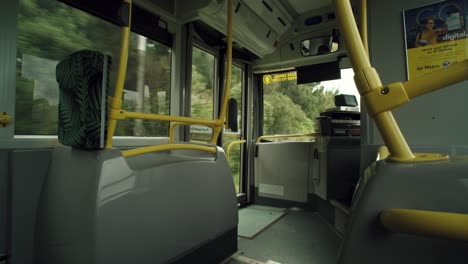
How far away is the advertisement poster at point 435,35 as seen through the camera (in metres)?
1.05

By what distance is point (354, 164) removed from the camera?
2.38 meters

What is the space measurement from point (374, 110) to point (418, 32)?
1.07 metres

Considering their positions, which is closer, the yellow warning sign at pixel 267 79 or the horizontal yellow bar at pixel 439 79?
the horizontal yellow bar at pixel 439 79

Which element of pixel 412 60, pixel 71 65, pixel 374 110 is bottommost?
pixel 374 110

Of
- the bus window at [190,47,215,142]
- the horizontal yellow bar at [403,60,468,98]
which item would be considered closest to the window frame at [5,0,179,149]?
the bus window at [190,47,215,142]

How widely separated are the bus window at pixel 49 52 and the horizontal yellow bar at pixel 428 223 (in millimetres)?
1473

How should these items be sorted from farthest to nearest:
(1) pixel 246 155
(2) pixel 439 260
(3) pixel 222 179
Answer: (1) pixel 246 155, (3) pixel 222 179, (2) pixel 439 260

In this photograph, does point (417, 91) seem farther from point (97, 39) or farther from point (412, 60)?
point (97, 39)

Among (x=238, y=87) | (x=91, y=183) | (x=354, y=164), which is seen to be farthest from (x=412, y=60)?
(x=238, y=87)

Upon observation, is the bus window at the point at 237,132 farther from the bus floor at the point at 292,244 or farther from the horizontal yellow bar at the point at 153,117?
the horizontal yellow bar at the point at 153,117

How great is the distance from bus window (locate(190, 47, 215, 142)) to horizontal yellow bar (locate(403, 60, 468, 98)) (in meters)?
2.16

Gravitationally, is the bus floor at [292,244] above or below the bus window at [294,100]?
below

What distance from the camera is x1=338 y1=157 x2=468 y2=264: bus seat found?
1.25 ft

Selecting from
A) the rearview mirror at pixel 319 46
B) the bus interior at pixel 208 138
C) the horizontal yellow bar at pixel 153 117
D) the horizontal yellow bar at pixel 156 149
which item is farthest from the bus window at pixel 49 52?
the rearview mirror at pixel 319 46
